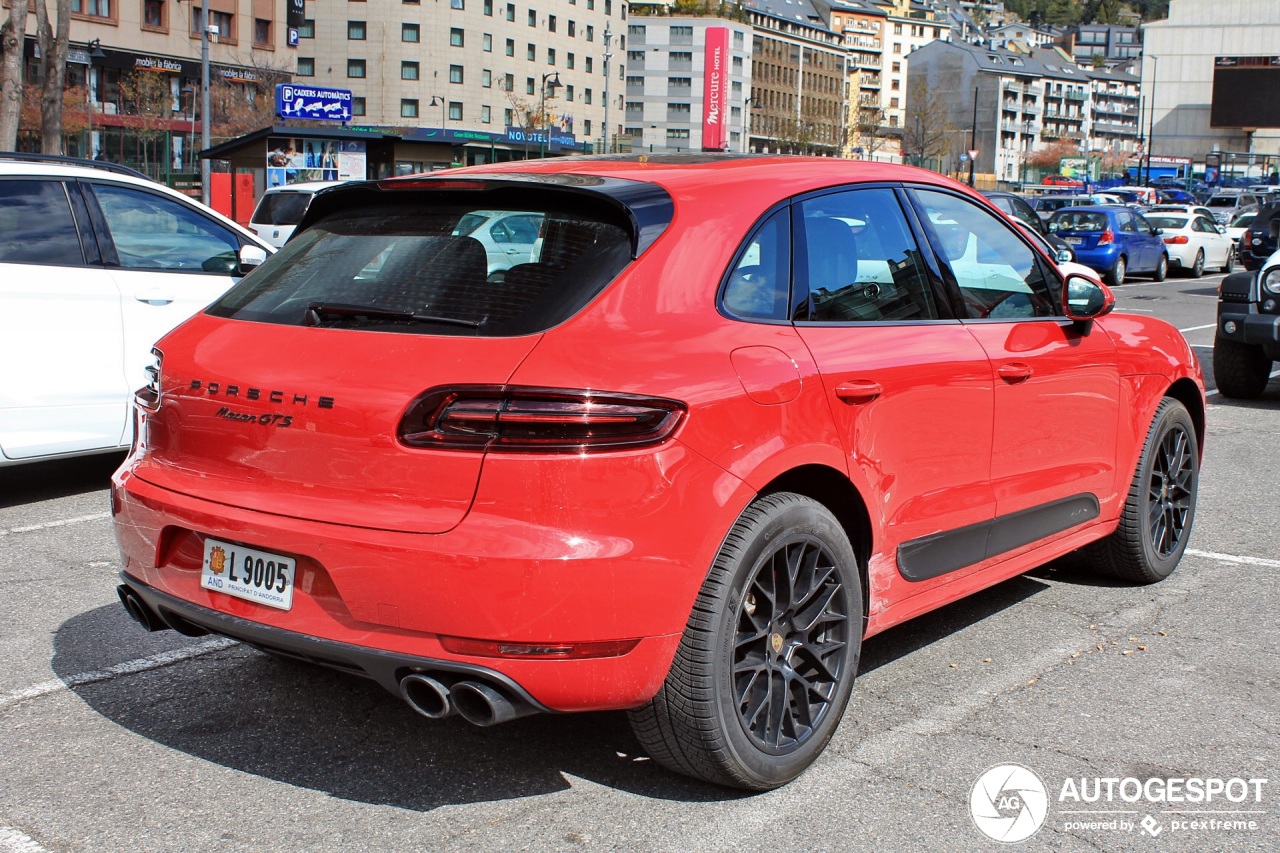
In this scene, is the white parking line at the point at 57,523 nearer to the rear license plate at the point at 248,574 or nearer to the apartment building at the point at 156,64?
the rear license plate at the point at 248,574

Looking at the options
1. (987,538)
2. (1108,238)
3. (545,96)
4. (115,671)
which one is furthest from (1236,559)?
(545,96)

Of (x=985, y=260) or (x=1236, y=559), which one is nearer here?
(x=985, y=260)

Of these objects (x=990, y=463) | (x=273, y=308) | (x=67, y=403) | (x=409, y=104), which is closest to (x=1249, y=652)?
(x=990, y=463)

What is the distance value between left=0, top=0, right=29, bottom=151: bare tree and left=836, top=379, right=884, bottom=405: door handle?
21.5 metres

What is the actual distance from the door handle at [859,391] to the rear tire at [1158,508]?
2.01m

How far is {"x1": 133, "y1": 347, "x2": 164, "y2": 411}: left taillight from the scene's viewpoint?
373cm

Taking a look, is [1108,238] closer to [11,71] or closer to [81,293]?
[11,71]

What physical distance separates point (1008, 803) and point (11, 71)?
75.0ft

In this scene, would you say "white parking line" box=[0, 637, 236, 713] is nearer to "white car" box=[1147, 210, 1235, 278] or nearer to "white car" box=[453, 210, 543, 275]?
"white car" box=[453, 210, 543, 275]

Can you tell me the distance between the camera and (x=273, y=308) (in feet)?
11.9

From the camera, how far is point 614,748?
382 cm

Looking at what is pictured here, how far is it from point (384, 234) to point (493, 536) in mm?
1063

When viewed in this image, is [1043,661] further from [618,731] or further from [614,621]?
[614,621]

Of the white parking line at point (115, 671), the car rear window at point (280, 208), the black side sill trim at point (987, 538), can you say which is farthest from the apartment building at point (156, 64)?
the black side sill trim at point (987, 538)
